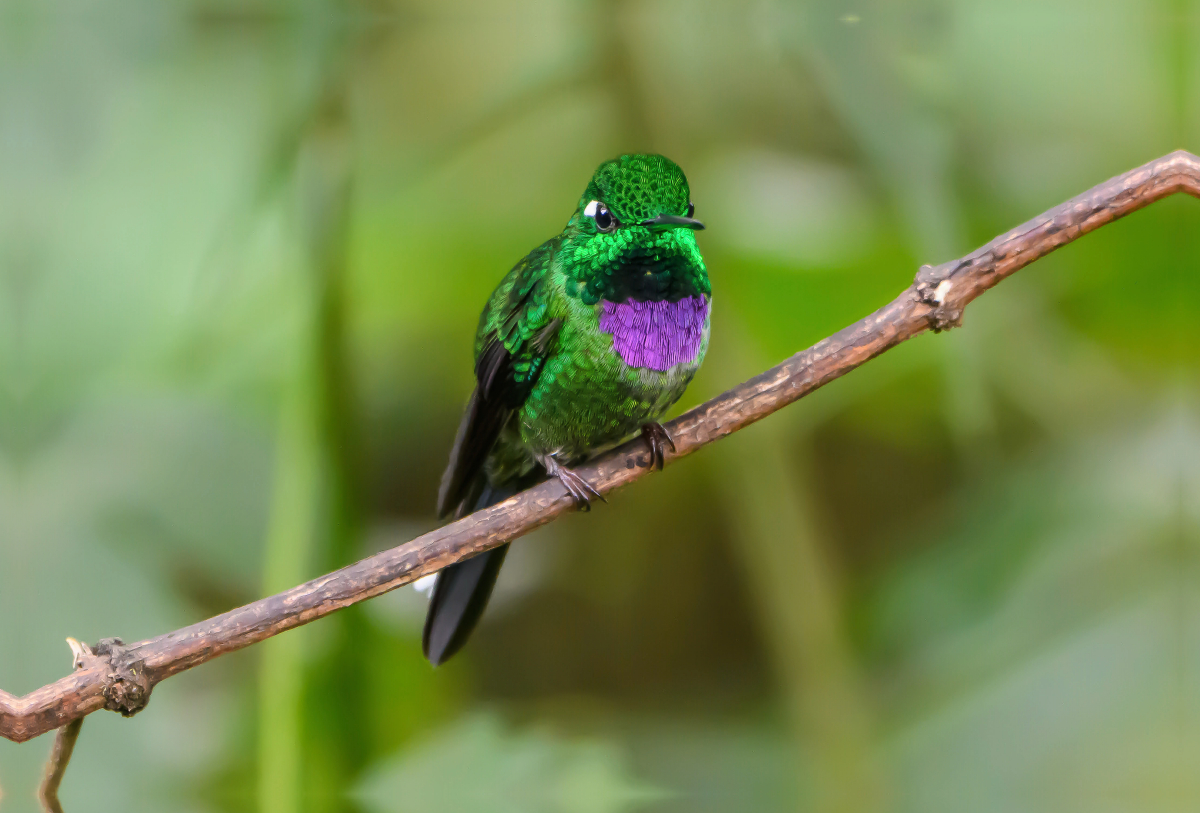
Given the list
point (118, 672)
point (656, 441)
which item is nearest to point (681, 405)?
point (656, 441)

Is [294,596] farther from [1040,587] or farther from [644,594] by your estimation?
[1040,587]

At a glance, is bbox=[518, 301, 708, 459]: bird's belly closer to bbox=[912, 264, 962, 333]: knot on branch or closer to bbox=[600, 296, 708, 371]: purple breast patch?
bbox=[600, 296, 708, 371]: purple breast patch

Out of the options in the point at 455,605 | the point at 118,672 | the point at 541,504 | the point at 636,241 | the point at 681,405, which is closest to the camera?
the point at 118,672

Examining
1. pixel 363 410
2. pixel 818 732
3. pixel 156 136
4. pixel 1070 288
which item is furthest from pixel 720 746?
pixel 156 136

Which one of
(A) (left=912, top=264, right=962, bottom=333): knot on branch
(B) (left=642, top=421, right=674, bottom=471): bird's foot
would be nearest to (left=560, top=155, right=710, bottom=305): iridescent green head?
(B) (left=642, top=421, right=674, bottom=471): bird's foot

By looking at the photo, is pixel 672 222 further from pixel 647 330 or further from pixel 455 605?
pixel 455 605

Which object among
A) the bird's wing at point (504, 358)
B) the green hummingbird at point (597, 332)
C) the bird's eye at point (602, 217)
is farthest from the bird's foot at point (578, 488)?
the bird's eye at point (602, 217)

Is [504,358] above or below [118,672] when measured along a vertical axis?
above
